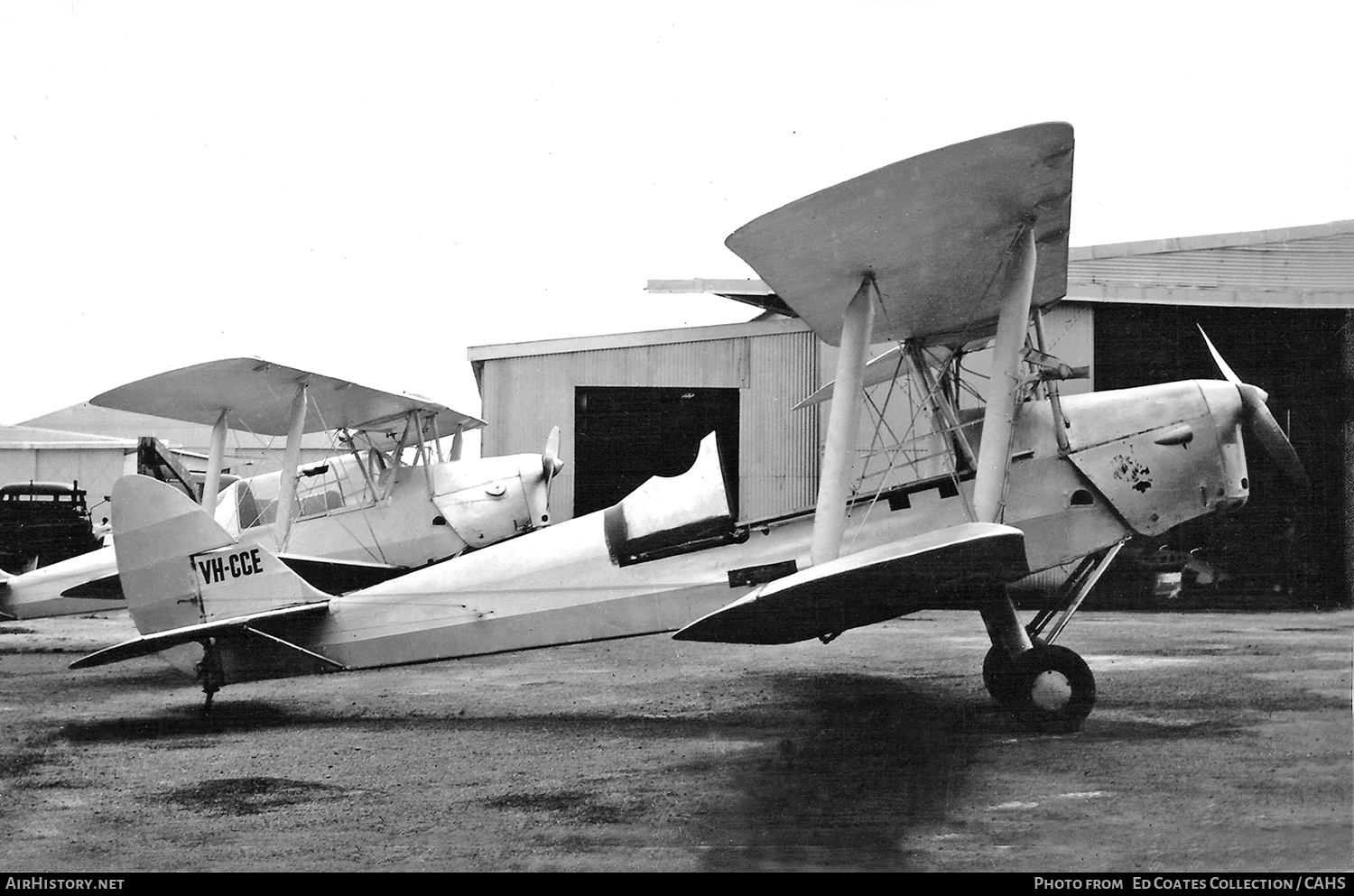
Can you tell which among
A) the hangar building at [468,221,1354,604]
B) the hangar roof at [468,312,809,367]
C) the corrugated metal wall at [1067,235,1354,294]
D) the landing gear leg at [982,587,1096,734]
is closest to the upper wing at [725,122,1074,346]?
the hangar roof at [468,312,809,367]

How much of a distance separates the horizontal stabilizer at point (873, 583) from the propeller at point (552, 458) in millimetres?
1547

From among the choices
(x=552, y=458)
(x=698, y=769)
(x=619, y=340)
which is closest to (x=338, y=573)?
(x=552, y=458)

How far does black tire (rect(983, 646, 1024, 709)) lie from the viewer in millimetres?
4090

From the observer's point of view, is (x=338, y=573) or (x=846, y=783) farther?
(x=338, y=573)

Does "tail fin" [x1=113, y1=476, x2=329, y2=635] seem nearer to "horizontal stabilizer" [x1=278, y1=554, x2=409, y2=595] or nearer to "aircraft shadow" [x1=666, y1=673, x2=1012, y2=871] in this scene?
"horizontal stabilizer" [x1=278, y1=554, x2=409, y2=595]

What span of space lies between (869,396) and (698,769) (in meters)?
2.04

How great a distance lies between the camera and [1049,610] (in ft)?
14.9

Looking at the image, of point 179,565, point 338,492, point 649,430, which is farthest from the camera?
point 338,492

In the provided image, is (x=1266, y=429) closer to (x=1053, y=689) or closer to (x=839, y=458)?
(x=1053, y=689)

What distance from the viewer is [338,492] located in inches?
286

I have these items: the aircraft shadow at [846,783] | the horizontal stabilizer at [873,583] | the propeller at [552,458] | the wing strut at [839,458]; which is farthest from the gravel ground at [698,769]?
the propeller at [552,458]
